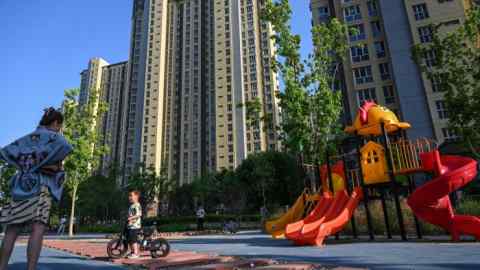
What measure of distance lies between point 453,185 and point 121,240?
28.3ft

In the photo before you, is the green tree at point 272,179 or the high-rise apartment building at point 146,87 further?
the high-rise apartment building at point 146,87

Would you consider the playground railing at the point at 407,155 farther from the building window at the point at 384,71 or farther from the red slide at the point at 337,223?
the building window at the point at 384,71

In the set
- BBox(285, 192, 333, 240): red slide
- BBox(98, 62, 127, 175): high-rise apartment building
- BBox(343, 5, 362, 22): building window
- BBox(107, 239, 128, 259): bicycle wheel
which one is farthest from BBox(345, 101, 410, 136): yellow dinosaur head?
BBox(98, 62, 127, 175): high-rise apartment building

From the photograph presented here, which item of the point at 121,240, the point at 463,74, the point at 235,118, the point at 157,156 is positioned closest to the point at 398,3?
the point at 463,74

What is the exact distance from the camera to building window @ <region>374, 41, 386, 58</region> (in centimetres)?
3538

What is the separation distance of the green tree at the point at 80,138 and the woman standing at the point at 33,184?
801 inches

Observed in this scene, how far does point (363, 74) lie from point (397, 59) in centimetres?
395

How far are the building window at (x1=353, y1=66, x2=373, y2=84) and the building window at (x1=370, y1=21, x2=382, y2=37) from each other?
15.0 ft

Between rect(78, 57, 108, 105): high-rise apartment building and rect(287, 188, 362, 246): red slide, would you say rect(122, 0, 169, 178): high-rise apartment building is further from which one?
rect(287, 188, 362, 246): red slide

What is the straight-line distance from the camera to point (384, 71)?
34.8 meters

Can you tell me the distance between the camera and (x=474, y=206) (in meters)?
11.4

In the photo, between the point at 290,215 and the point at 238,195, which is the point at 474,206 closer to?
the point at 290,215

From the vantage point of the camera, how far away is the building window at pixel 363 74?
3519 centimetres

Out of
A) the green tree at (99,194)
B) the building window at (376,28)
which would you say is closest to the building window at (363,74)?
the building window at (376,28)
